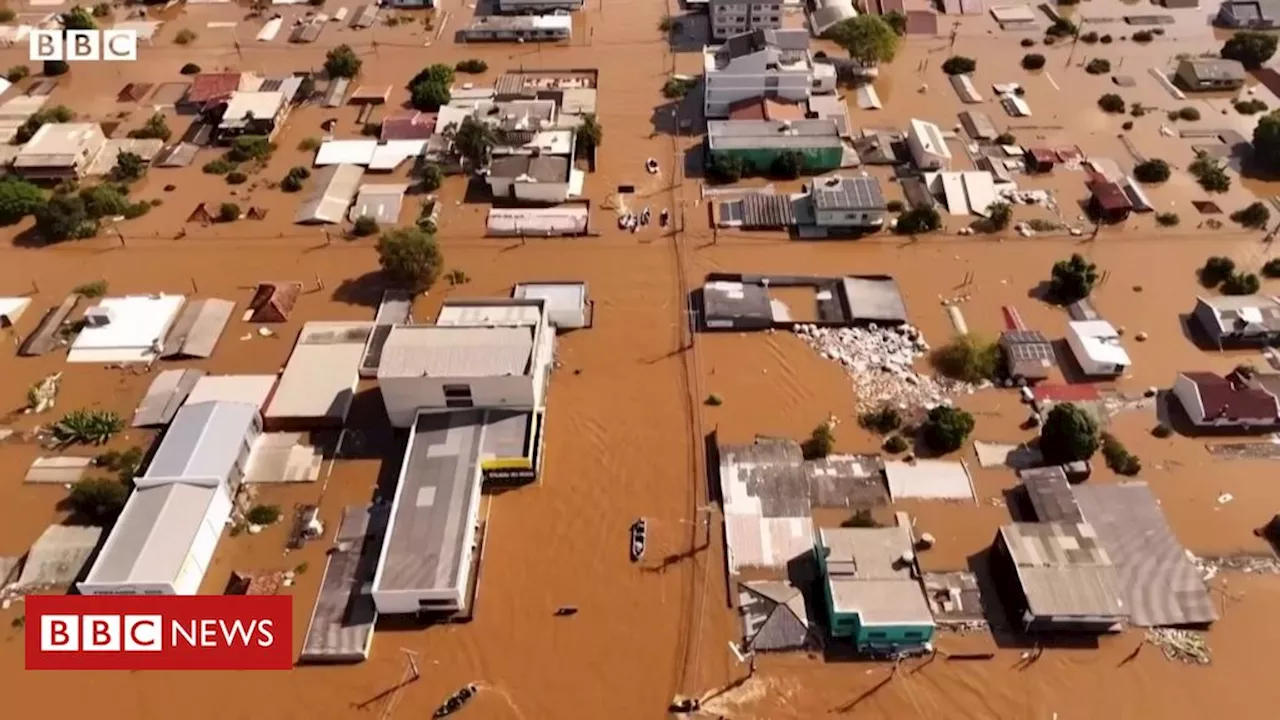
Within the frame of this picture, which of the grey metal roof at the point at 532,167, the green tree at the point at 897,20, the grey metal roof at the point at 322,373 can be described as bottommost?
the grey metal roof at the point at 322,373

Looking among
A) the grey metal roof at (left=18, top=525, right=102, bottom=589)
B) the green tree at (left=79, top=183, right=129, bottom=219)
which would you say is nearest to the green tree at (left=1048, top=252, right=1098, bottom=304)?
the grey metal roof at (left=18, top=525, right=102, bottom=589)

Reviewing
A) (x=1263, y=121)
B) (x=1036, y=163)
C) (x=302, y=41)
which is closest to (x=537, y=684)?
(x=1036, y=163)

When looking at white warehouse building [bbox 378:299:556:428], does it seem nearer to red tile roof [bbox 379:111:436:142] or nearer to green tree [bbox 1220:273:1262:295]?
red tile roof [bbox 379:111:436:142]

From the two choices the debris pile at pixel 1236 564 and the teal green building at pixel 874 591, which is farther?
the debris pile at pixel 1236 564

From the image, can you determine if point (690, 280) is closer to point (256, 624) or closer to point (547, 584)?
point (547, 584)

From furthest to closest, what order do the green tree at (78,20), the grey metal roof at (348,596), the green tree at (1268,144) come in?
1. the green tree at (78,20)
2. the green tree at (1268,144)
3. the grey metal roof at (348,596)

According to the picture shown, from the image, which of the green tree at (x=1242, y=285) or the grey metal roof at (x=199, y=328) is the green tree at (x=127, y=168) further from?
the green tree at (x=1242, y=285)

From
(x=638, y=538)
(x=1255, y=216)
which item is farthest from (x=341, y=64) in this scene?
(x=1255, y=216)

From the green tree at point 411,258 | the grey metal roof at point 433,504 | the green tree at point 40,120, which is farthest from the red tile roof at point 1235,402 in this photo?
the green tree at point 40,120
